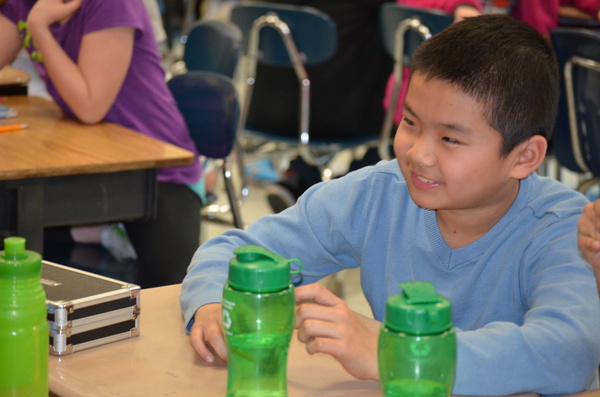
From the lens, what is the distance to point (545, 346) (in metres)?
1.17

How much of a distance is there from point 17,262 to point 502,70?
0.73 m

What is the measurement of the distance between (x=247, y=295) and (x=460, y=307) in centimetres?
53

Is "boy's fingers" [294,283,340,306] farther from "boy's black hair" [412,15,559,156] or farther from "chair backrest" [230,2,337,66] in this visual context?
"chair backrest" [230,2,337,66]

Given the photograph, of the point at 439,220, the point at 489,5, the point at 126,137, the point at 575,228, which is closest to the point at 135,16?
the point at 126,137

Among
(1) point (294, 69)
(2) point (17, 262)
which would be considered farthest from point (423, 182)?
(1) point (294, 69)

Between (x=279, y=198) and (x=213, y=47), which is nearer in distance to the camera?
(x=213, y=47)

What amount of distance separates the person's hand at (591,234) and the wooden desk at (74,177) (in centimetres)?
125

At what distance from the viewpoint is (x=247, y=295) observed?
3.37ft

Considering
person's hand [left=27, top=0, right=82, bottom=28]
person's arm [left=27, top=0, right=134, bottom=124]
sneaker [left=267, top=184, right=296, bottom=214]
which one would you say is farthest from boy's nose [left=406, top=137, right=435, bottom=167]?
sneaker [left=267, top=184, right=296, bottom=214]

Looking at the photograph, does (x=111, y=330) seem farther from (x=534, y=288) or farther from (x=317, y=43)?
(x=317, y=43)

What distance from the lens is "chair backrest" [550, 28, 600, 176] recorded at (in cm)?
313

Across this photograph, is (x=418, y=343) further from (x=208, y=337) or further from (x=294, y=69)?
(x=294, y=69)

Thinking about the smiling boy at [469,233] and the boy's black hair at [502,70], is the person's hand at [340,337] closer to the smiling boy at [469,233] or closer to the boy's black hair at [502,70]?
the smiling boy at [469,233]

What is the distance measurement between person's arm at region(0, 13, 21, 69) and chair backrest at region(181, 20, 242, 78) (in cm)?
63
